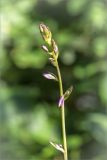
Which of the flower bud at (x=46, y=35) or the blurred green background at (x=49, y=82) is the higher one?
the flower bud at (x=46, y=35)

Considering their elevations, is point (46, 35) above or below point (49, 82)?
above

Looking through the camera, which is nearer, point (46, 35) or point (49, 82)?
point (46, 35)

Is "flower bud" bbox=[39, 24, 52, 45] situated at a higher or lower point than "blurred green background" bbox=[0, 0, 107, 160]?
higher

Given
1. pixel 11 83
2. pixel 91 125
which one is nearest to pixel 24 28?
pixel 11 83

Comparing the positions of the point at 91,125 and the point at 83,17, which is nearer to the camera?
the point at 91,125

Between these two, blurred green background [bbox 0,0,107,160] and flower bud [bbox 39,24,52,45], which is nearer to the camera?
flower bud [bbox 39,24,52,45]

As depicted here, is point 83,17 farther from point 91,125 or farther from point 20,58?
point 91,125

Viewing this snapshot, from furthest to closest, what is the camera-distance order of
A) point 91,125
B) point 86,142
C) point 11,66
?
point 11,66 → point 86,142 → point 91,125

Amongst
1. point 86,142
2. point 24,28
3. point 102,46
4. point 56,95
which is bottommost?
point 86,142
